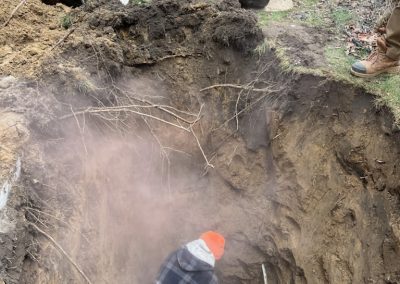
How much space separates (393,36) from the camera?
3822mm

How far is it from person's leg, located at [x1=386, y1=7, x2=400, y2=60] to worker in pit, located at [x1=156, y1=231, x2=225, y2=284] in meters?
2.45

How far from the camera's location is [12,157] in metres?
3.10

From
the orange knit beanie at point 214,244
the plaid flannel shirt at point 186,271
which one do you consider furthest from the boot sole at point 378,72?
the plaid flannel shirt at point 186,271

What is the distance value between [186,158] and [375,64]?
7.26 feet

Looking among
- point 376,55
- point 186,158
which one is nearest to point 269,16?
point 376,55

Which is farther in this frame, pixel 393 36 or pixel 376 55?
pixel 376 55

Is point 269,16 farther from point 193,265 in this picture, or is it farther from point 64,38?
point 193,265

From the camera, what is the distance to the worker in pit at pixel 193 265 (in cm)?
368

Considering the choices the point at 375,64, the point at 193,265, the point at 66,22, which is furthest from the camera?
the point at 66,22

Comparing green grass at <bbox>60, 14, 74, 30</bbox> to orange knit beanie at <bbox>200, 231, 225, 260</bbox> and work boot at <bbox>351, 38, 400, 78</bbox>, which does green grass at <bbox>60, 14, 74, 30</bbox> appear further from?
work boot at <bbox>351, 38, 400, 78</bbox>

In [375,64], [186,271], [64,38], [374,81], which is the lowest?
[186,271]

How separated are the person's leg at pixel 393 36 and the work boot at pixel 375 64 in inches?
2.6

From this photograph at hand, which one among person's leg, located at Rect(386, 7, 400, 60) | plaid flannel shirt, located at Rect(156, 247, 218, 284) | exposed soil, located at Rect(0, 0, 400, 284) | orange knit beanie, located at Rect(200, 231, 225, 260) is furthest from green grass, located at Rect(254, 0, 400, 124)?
plaid flannel shirt, located at Rect(156, 247, 218, 284)

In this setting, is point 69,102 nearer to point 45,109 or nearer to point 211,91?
point 45,109
